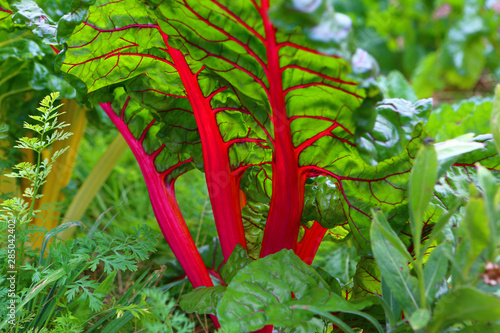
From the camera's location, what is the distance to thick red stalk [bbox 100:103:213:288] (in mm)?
798

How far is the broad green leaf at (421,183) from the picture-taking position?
19.3 inches

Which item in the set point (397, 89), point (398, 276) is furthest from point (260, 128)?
point (397, 89)

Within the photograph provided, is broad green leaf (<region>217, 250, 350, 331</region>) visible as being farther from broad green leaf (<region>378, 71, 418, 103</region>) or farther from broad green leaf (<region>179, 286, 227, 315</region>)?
broad green leaf (<region>378, 71, 418, 103</region>)

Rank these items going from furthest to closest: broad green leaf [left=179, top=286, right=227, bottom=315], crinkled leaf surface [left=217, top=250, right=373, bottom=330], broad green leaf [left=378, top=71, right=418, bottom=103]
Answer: broad green leaf [left=378, top=71, right=418, bottom=103], broad green leaf [left=179, top=286, right=227, bottom=315], crinkled leaf surface [left=217, top=250, right=373, bottom=330]

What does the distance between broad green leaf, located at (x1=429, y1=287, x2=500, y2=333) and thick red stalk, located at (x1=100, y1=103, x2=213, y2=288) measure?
43 centimetres

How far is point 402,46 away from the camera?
152 inches

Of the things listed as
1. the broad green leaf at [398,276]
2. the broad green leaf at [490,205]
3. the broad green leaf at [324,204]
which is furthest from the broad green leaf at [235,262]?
the broad green leaf at [490,205]

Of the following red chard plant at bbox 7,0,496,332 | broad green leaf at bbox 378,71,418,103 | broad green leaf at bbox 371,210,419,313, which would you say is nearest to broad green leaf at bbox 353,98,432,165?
red chard plant at bbox 7,0,496,332

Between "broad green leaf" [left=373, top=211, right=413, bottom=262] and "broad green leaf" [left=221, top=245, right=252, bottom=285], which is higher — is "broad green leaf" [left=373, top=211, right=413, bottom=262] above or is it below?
above

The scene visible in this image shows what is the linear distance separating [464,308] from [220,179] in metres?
0.45

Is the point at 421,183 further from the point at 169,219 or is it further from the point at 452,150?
the point at 169,219

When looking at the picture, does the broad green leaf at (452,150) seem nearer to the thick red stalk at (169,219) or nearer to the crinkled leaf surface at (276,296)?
the crinkled leaf surface at (276,296)

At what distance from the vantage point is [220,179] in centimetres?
78

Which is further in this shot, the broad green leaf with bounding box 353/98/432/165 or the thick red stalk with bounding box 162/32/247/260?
the thick red stalk with bounding box 162/32/247/260
